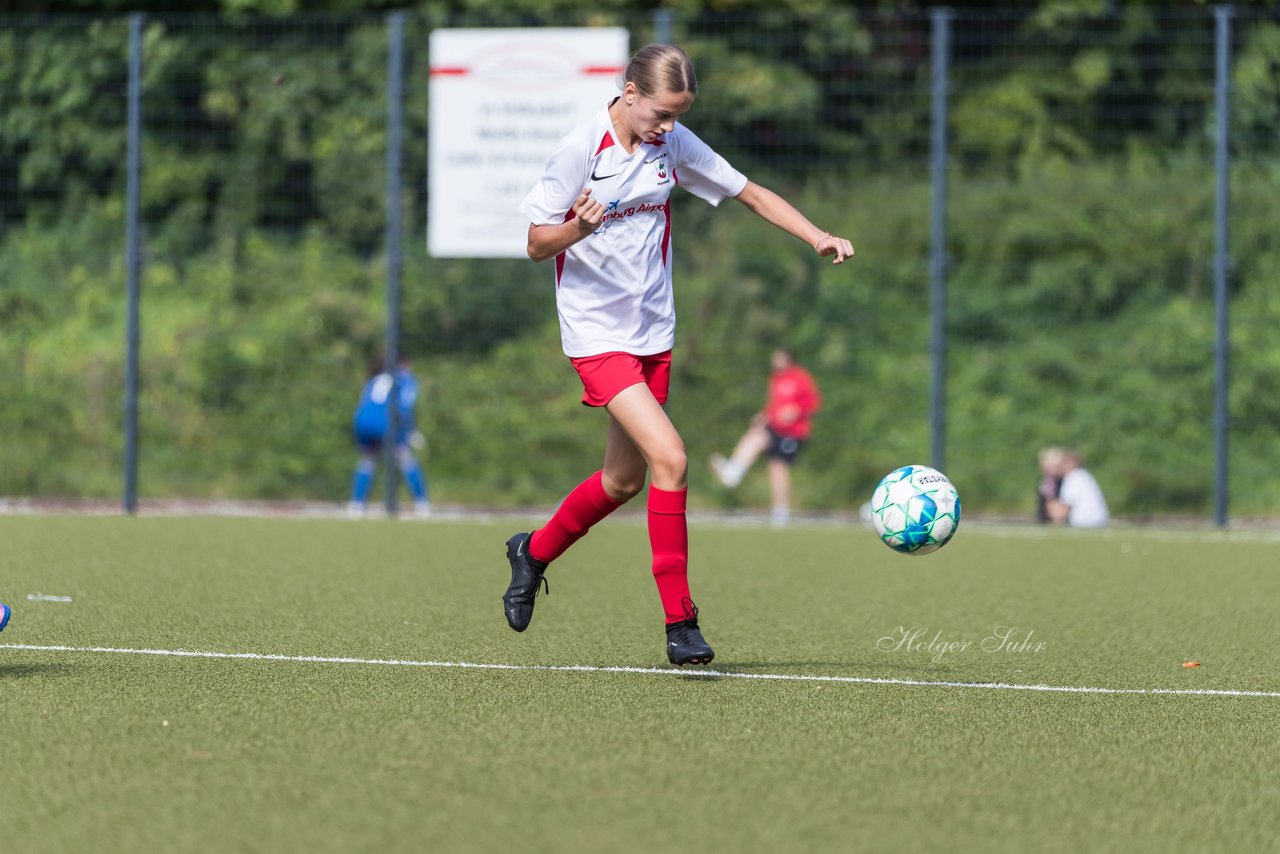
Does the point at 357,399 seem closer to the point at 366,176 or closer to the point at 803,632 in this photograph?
the point at 366,176

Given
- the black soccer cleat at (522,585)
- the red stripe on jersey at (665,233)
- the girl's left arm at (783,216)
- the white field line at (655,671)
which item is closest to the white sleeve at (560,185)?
the red stripe on jersey at (665,233)

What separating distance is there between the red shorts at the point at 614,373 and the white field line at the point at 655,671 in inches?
33.8

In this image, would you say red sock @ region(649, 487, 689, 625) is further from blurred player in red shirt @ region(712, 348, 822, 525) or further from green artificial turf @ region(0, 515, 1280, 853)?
blurred player in red shirt @ region(712, 348, 822, 525)

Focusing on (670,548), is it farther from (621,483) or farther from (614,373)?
(614,373)

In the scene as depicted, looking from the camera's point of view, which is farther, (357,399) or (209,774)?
(357,399)

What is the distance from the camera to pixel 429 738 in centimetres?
502

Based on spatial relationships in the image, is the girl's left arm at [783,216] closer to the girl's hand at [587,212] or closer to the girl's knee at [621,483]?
the girl's hand at [587,212]

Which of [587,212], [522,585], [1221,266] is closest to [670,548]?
[522,585]

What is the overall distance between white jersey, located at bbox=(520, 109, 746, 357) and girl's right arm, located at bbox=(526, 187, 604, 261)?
0.53 ft

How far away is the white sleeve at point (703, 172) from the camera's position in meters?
6.62

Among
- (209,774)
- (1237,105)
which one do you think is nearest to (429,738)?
(209,774)

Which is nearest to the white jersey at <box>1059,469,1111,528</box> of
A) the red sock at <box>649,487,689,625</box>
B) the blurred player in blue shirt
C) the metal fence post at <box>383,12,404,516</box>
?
the blurred player in blue shirt

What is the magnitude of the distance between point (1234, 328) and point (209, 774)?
12.9 metres

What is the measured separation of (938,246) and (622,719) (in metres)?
10.2
